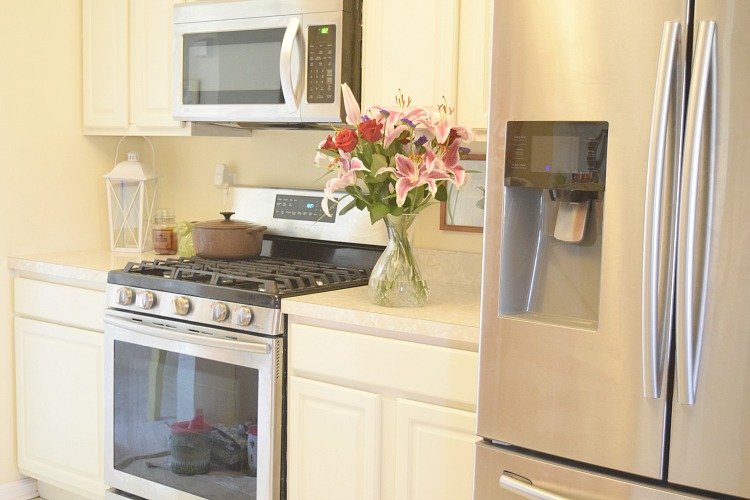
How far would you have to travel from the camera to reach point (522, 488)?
66.6 inches

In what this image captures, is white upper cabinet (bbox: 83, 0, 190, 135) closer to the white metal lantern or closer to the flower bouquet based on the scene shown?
the white metal lantern

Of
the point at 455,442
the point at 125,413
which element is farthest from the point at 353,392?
the point at 125,413

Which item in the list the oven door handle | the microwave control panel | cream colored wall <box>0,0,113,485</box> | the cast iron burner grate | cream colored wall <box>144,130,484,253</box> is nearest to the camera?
the oven door handle

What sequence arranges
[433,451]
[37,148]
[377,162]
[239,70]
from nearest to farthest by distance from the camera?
[433,451]
[377,162]
[239,70]
[37,148]

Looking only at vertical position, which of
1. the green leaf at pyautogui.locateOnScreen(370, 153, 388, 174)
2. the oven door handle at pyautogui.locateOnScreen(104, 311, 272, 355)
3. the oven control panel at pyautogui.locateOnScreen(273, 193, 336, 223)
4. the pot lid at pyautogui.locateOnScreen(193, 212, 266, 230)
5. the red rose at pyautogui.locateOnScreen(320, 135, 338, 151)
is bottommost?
the oven door handle at pyautogui.locateOnScreen(104, 311, 272, 355)

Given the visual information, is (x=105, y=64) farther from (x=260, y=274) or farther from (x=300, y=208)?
(x=260, y=274)

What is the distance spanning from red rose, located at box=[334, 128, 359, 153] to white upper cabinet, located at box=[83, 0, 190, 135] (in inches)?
43.1

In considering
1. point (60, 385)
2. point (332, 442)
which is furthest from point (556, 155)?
point (60, 385)

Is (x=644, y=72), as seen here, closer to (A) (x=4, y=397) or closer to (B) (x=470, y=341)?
(B) (x=470, y=341)

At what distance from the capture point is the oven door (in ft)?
7.82

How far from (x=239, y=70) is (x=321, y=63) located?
361mm

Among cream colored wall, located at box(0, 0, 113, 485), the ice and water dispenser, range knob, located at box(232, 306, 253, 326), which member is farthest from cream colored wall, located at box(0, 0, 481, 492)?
the ice and water dispenser

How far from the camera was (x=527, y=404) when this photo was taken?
167 centimetres

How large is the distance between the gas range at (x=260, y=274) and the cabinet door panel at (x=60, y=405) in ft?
1.09
